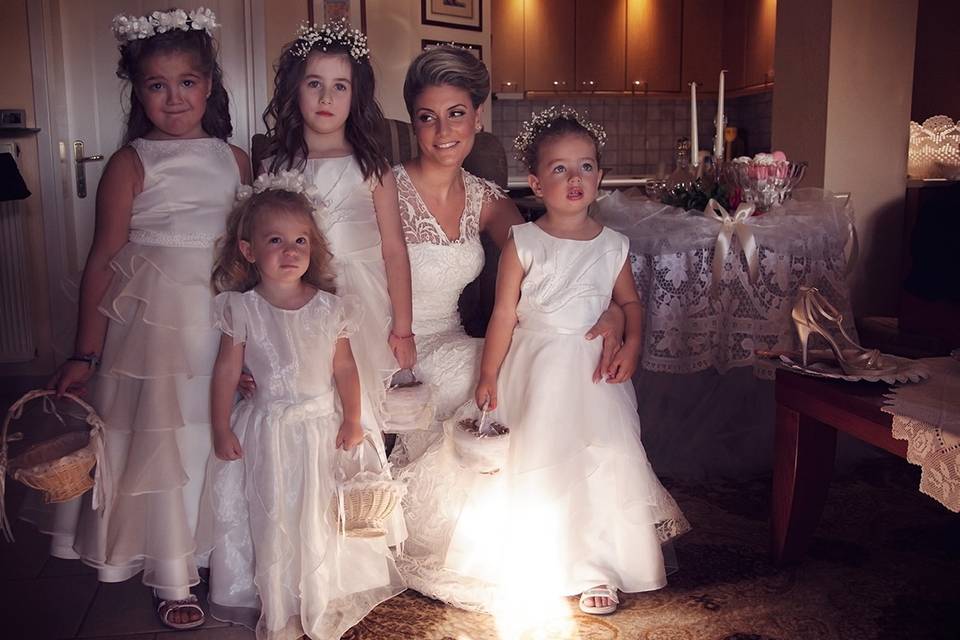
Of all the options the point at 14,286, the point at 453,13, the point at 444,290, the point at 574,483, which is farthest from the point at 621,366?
the point at 453,13

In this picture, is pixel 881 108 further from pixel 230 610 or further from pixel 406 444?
pixel 230 610

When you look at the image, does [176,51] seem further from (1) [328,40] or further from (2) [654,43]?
(2) [654,43]

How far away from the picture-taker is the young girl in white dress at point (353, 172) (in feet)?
6.91

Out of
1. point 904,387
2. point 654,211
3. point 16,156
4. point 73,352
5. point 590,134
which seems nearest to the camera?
point 904,387

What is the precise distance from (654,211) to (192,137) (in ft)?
4.88

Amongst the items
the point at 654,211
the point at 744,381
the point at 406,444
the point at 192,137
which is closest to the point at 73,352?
the point at 192,137

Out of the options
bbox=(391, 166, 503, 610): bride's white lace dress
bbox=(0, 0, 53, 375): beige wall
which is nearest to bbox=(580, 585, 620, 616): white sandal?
bbox=(391, 166, 503, 610): bride's white lace dress

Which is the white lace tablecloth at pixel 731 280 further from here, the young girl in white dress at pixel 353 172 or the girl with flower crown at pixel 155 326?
the girl with flower crown at pixel 155 326

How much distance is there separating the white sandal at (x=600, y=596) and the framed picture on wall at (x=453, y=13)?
4.87 metres

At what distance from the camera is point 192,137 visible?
6.90 ft

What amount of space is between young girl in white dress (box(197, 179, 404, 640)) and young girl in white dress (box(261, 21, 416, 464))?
0.12 m

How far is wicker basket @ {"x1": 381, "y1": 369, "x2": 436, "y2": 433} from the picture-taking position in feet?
6.93

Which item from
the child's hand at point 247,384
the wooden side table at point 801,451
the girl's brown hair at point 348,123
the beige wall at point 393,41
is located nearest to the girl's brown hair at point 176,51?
the girl's brown hair at point 348,123

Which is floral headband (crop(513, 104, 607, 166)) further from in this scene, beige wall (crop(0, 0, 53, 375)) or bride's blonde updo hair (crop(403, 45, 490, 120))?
beige wall (crop(0, 0, 53, 375))
